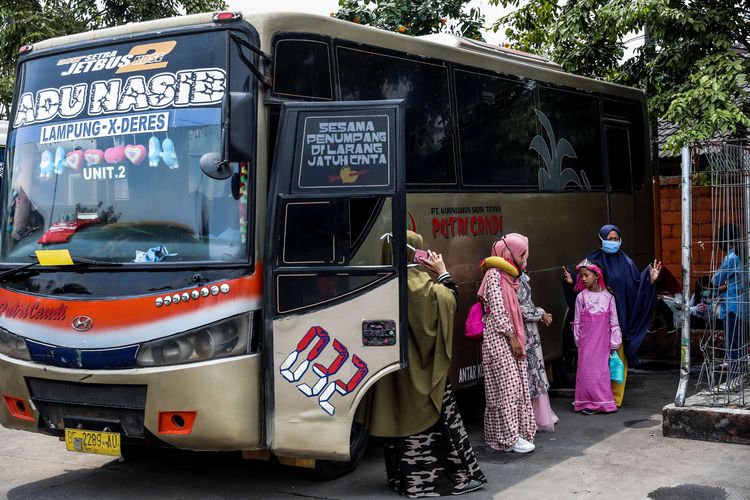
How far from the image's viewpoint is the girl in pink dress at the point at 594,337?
8719 mm

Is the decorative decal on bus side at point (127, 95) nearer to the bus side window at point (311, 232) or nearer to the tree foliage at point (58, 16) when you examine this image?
the bus side window at point (311, 232)

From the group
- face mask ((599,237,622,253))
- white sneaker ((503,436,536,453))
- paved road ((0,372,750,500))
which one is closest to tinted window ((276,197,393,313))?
paved road ((0,372,750,500))

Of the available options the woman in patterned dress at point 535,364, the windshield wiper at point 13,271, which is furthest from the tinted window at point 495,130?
the windshield wiper at point 13,271

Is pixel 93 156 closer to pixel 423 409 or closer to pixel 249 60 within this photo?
pixel 249 60

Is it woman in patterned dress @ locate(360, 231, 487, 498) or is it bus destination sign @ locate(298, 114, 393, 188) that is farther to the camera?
woman in patterned dress @ locate(360, 231, 487, 498)

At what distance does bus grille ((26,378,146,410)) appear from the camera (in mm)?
5832

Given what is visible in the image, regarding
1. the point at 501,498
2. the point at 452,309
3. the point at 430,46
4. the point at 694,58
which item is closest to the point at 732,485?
the point at 501,498

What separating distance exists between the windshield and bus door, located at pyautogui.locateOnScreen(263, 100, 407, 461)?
0.31 meters

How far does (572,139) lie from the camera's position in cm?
971

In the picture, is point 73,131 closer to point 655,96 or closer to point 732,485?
point 732,485

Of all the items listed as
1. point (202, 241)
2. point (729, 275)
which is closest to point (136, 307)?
point (202, 241)

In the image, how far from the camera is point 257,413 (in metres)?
5.89

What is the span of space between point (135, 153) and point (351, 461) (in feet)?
8.33

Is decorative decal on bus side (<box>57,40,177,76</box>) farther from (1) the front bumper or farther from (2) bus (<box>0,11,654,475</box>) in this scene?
(1) the front bumper
